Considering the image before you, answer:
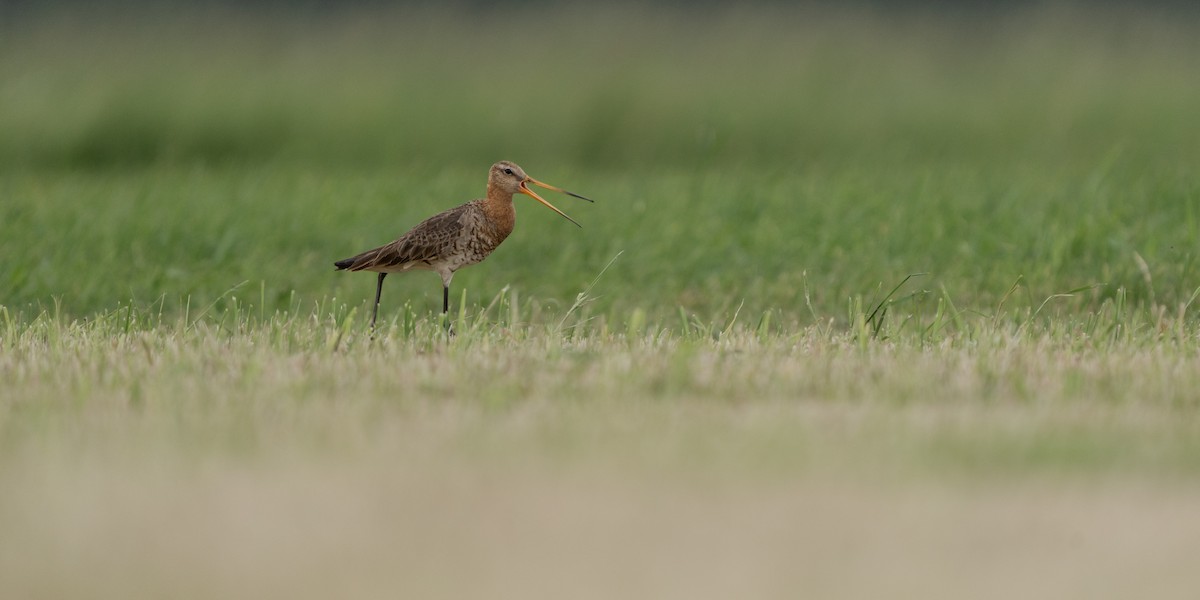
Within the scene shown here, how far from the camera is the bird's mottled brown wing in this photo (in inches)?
257

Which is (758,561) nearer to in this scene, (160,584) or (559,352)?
(160,584)

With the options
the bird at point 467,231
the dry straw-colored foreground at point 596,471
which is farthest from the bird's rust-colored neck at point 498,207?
the dry straw-colored foreground at point 596,471

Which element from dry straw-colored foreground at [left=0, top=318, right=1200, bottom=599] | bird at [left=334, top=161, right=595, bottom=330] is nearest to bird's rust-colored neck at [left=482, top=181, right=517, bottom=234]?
bird at [left=334, top=161, right=595, bottom=330]

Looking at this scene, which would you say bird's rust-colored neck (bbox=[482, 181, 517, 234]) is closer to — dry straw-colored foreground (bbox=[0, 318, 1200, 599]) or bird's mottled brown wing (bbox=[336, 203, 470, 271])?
bird's mottled brown wing (bbox=[336, 203, 470, 271])

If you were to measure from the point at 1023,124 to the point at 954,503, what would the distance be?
1094 cm

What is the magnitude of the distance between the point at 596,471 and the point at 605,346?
227 centimetres

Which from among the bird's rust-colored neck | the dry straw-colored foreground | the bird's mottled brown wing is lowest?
the dry straw-colored foreground

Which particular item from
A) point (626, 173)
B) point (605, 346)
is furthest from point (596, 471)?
point (626, 173)

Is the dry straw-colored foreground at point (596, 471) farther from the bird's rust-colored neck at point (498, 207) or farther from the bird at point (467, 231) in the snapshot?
the bird's rust-colored neck at point (498, 207)

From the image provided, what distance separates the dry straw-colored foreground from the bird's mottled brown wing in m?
0.53

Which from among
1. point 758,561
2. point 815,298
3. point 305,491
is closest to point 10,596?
point 305,491

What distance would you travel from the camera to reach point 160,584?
3184 mm

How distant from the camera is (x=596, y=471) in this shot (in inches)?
157

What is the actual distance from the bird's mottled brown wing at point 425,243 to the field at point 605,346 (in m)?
0.31
